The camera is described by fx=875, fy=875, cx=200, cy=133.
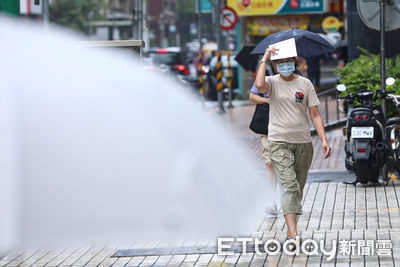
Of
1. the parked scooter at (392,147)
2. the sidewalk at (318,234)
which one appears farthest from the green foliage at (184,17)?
the parked scooter at (392,147)

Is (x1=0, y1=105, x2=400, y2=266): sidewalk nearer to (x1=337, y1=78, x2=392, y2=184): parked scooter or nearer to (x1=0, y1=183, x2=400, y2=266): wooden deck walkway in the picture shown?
(x1=0, y1=183, x2=400, y2=266): wooden deck walkway

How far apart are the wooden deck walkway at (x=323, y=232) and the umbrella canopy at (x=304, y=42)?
5.18ft

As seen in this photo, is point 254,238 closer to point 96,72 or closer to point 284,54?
point 284,54

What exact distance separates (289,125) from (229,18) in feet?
61.7

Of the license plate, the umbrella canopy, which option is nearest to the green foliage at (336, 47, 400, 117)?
the license plate

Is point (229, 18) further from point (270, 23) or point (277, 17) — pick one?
point (277, 17)

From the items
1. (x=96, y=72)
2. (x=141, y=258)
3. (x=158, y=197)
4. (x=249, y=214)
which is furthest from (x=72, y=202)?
(x=141, y=258)

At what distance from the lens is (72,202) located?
2725mm

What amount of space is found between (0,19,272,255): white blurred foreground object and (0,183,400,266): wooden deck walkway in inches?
80.1

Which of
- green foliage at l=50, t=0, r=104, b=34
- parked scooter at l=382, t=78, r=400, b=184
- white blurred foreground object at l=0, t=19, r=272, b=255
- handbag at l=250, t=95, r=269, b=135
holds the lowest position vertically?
parked scooter at l=382, t=78, r=400, b=184

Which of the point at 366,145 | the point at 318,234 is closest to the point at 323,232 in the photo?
the point at 318,234

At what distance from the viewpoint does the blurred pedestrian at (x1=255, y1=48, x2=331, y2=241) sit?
6992 mm

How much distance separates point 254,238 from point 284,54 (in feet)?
5.00

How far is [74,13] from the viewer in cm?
6300
